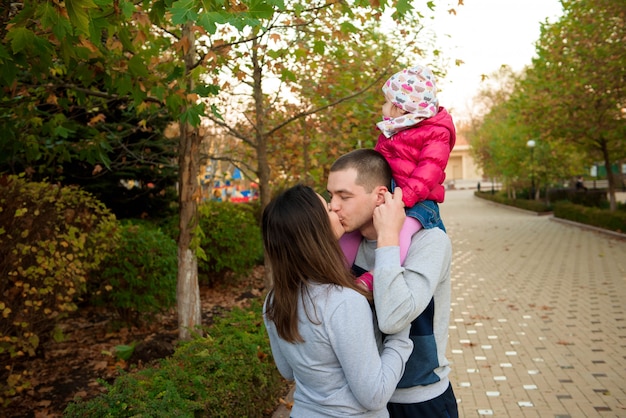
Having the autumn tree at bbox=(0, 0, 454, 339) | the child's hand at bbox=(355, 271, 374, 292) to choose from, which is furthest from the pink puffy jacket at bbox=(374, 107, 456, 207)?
the autumn tree at bbox=(0, 0, 454, 339)

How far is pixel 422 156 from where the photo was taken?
7.94ft

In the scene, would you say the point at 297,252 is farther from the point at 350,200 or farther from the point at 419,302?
the point at 419,302

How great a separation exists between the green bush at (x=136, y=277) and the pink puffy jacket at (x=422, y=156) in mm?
6407

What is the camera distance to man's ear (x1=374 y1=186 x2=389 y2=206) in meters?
2.38

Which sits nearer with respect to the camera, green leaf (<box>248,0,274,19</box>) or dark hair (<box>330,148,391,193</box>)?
dark hair (<box>330,148,391,193</box>)

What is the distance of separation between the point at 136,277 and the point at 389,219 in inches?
264

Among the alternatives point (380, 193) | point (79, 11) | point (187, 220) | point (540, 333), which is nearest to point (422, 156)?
point (380, 193)

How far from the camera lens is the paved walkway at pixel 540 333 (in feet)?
19.5

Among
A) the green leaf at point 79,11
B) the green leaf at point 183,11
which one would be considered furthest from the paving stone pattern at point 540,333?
the green leaf at point 79,11

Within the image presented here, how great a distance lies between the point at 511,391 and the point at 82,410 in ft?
14.0

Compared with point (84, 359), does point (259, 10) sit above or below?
above

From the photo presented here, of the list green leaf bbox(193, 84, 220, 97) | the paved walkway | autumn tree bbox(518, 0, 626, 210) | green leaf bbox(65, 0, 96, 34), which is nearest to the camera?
green leaf bbox(65, 0, 96, 34)

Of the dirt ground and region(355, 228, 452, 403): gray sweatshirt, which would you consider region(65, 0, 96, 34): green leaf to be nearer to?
region(355, 228, 452, 403): gray sweatshirt

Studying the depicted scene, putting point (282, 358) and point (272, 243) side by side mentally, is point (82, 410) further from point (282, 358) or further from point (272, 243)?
point (272, 243)
